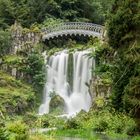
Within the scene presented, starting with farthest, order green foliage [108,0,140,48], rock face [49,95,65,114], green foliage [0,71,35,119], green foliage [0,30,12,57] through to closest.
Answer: green foliage [0,30,12,57], rock face [49,95,65,114], green foliage [0,71,35,119], green foliage [108,0,140,48]

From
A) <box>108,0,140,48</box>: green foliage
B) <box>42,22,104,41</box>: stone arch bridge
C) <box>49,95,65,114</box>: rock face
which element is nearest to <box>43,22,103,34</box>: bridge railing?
<box>42,22,104,41</box>: stone arch bridge

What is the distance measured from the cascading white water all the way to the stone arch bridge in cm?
503

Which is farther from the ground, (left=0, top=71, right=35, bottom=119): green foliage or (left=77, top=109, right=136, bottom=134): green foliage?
(left=0, top=71, right=35, bottom=119): green foliage

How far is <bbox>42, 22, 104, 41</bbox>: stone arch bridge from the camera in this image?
60.5 m

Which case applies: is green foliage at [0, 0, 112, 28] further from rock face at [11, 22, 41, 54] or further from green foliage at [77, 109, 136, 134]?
green foliage at [77, 109, 136, 134]

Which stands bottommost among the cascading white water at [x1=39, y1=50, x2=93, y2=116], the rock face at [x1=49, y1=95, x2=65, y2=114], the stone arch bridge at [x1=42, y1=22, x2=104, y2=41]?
the rock face at [x1=49, y1=95, x2=65, y2=114]

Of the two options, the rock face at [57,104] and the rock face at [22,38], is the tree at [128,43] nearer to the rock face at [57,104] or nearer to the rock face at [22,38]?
Answer: the rock face at [57,104]

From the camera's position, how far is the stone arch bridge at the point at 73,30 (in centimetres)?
6053

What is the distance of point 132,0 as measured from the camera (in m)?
25.6

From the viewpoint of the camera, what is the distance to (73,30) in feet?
200

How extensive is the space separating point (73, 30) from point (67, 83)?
357 inches

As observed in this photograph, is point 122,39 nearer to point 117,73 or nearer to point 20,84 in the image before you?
point 117,73

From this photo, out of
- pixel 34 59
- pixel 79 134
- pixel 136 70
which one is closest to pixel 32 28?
pixel 34 59

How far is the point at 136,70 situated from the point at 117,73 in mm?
3287
